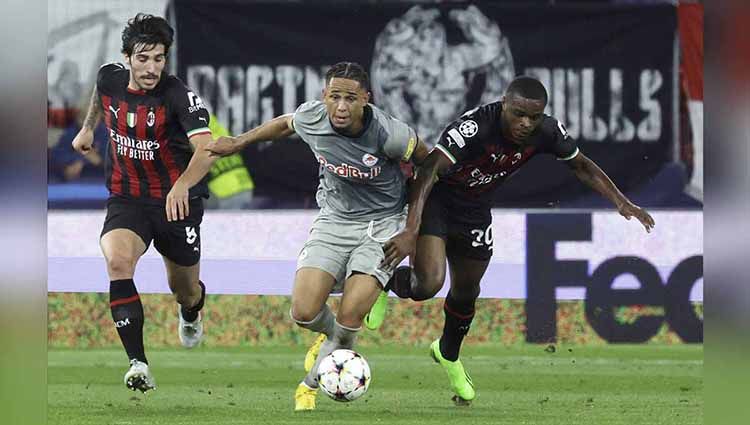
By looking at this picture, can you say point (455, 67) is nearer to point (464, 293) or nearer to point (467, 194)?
point (467, 194)

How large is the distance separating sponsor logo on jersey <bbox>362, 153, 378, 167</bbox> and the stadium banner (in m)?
5.08

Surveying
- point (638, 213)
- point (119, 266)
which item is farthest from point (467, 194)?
point (119, 266)

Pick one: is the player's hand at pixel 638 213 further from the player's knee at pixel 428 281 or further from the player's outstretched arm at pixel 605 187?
the player's knee at pixel 428 281

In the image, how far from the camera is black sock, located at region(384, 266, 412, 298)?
740 cm

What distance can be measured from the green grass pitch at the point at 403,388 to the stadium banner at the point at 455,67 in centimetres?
169

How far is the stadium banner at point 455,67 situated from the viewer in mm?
11430

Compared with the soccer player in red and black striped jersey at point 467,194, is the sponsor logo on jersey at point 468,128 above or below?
above

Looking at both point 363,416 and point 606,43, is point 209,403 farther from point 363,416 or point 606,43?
point 606,43

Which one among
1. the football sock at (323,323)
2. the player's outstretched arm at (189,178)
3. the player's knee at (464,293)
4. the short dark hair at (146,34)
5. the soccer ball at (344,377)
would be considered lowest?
the soccer ball at (344,377)

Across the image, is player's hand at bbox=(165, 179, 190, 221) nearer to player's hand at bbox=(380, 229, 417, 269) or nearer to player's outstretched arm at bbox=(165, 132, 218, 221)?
player's outstretched arm at bbox=(165, 132, 218, 221)

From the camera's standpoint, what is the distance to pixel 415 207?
20.7ft

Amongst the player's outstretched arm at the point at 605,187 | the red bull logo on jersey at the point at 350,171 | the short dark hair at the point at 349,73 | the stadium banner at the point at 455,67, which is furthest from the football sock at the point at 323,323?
the stadium banner at the point at 455,67

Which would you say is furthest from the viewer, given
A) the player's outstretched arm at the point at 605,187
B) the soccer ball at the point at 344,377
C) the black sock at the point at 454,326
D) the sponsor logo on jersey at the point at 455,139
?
the black sock at the point at 454,326

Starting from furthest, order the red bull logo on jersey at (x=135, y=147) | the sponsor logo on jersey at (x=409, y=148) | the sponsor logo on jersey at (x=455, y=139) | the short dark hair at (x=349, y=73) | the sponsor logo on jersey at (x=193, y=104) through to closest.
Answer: the red bull logo on jersey at (x=135, y=147)
the sponsor logo on jersey at (x=193, y=104)
the sponsor logo on jersey at (x=455, y=139)
the sponsor logo on jersey at (x=409, y=148)
the short dark hair at (x=349, y=73)
